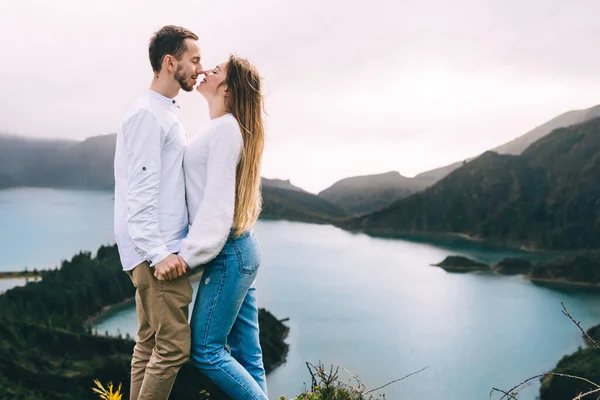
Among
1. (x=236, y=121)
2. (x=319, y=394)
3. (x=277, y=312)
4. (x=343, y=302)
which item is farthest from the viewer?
(x=343, y=302)

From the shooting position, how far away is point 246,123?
245cm

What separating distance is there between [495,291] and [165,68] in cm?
7710

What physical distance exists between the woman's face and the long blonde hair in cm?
2

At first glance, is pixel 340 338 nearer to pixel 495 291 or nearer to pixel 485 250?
pixel 495 291

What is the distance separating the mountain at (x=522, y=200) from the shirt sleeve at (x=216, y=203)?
91.1m

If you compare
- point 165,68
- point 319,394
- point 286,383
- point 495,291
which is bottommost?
point 286,383

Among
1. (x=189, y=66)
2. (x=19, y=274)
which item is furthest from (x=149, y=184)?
(x=19, y=274)

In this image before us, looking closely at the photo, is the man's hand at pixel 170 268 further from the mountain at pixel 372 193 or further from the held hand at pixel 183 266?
the mountain at pixel 372 193

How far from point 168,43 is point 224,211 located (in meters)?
0.76

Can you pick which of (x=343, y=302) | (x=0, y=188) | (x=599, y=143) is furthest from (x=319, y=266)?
(x=0, y=188)

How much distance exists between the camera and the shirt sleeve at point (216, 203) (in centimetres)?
227

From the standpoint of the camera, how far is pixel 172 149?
7.88 ft

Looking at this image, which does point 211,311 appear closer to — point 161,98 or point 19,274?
point 161,98

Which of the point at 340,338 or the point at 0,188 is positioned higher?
the point at 0,188
